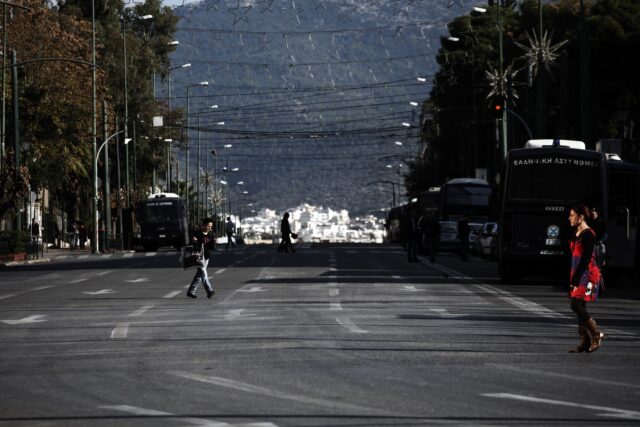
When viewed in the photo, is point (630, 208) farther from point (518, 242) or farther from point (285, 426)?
point (285, 426)

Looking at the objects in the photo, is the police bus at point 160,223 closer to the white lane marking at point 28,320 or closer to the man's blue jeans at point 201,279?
the man's blue jeans at point 201,279

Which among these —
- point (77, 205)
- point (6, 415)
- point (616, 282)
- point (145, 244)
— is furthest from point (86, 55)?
point (6, 415)

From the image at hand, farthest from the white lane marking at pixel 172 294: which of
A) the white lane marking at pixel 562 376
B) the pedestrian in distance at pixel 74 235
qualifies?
the pedestrian in distance at pixel 74 235

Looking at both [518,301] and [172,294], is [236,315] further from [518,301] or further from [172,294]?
[172,294]

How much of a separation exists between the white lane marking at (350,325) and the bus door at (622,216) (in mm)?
15535

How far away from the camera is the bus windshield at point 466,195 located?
80.7m

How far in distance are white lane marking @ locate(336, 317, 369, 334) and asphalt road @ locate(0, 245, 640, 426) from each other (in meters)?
0.03

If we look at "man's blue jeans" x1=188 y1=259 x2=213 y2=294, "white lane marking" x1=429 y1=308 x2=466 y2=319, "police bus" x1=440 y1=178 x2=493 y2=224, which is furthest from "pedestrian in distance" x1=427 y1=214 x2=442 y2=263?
"white lane marking" x1=429 y1=308 x2=466 y2=319

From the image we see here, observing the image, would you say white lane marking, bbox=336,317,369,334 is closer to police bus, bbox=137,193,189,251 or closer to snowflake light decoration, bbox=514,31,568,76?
snowflake light decoration, bbox=514,31,568,76

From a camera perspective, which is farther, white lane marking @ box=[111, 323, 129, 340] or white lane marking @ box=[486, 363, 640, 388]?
white lane marking @ box=[111, 323, 129, 340]

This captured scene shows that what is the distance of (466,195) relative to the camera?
80.9 meters

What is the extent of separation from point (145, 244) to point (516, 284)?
53860 millimetres

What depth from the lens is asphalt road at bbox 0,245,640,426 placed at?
1186 centimetres

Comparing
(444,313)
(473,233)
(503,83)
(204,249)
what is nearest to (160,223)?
(473,233)
